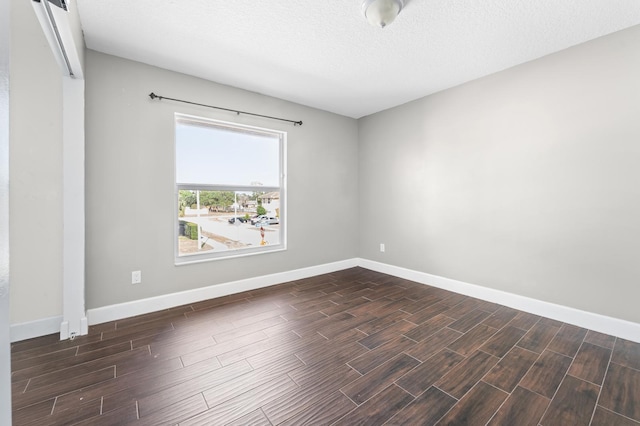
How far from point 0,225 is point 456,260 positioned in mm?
3635

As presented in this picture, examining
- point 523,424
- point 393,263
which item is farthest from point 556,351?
point 393,263

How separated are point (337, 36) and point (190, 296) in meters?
2.91

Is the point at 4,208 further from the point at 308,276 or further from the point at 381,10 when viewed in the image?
the point at 308,276

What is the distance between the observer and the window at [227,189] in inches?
118

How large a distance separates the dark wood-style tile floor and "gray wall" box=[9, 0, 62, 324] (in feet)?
1.31

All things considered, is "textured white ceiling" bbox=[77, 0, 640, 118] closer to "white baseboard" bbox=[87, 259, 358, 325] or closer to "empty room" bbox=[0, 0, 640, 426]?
"empty room" bbox=[0, 0, 640, 426]

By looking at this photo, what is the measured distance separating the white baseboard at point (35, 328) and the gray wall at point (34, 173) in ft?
0.12

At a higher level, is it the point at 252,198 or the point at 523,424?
the point at 252,198

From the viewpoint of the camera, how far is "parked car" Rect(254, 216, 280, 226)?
3625 millimetres

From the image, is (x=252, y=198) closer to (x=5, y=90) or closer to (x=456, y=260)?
(x=456, y=260)

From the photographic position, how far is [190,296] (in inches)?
116

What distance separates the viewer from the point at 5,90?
57 centimetres

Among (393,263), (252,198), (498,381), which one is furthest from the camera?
(393,263)

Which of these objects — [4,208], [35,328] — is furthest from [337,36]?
[35,328]
